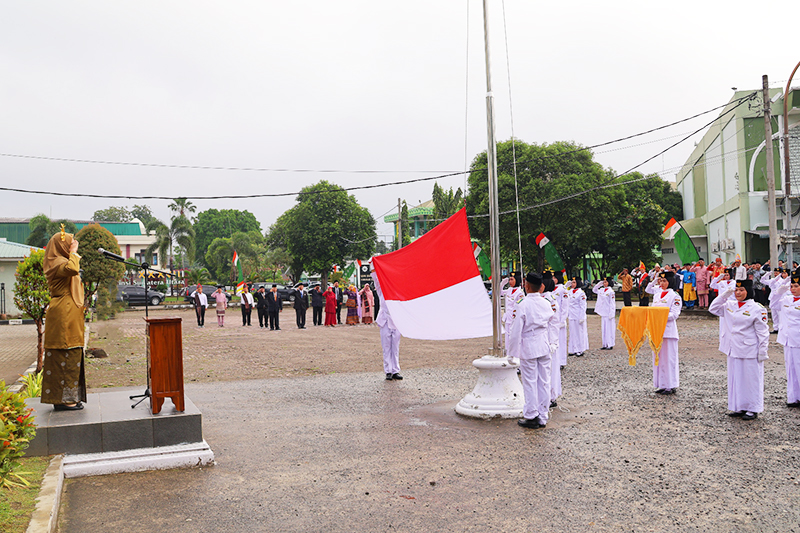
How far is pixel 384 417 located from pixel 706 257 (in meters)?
38.3

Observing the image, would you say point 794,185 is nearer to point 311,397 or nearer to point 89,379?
point 311,397

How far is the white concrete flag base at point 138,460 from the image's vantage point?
19.0 feet

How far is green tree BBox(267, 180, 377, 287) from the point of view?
5312cm

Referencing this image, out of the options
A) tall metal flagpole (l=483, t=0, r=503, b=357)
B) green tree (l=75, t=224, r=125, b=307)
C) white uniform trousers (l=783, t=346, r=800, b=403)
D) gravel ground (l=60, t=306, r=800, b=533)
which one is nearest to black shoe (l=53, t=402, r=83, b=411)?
gravel ground (l=60, t=306, r=800, b=533)

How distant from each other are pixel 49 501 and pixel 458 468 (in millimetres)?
3344

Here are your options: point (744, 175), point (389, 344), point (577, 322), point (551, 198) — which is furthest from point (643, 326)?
point (551, 198)

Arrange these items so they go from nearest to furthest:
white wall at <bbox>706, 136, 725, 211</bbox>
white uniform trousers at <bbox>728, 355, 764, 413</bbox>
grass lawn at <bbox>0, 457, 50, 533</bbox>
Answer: grass lawn at <bbox>0, 457, 50, 533</bbox>, white uniform trousers at <bbox>728, 355, 764, 413</bbox>, white wall at <bbox>706, 136, 725, 211</bbox>

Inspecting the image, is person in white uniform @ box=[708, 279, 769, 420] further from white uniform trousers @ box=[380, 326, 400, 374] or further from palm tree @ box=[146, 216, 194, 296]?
palm tree @ box=[146, 216, 194, 296]

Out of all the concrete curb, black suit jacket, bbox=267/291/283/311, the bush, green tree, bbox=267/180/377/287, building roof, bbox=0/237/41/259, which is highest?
green tree, bbox=267/180/377/287

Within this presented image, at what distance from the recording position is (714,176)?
3769cm

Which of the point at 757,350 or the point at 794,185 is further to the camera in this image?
the point at 794,185

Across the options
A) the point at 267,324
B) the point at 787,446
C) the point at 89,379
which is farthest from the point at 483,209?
the point at 787,446

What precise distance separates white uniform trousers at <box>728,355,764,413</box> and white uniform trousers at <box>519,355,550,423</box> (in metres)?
2.36

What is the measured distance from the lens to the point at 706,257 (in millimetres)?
40969
